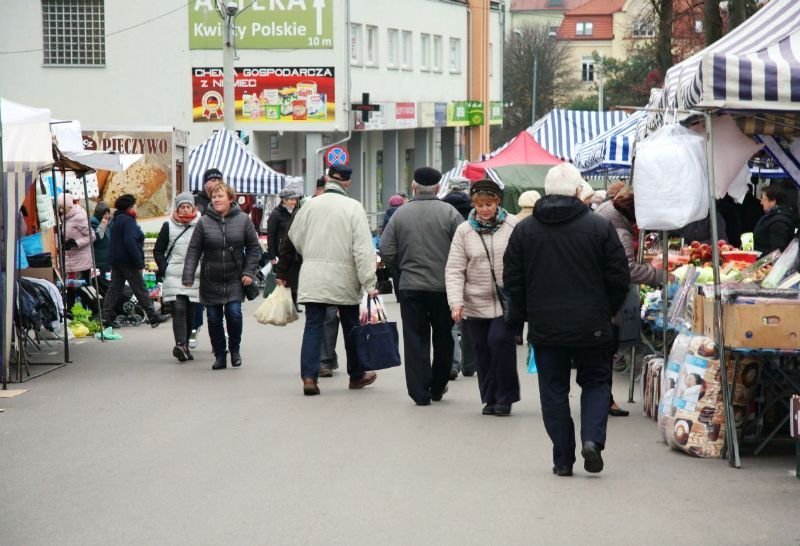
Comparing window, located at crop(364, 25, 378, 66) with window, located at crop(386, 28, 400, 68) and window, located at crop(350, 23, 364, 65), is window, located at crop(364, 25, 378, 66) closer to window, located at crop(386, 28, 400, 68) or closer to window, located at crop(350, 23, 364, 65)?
window, located at crop(350, 23, 364, 65)

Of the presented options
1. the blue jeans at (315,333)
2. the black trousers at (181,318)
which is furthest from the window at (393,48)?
the blue jeans at (315,333)

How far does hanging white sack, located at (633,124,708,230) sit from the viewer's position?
905cm

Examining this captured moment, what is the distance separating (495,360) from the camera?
10656 mm

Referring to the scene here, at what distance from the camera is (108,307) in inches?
762

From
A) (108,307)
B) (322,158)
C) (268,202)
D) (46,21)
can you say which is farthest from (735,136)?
(46,21)

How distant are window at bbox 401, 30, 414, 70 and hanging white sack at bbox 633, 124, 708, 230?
4644 centimetres

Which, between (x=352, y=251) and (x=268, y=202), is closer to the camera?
(x=352, y=251)

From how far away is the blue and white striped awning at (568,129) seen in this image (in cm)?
3066

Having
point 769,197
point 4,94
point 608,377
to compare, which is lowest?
point 608,377

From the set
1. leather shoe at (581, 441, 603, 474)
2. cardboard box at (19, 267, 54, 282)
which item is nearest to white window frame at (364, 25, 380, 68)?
cardboard box at (19, 267, 54, 282)

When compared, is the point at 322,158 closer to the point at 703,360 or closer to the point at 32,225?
the point at 32,225

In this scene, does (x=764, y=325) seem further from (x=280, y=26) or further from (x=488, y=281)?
(x=280, y=26)

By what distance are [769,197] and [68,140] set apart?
704 centimetres

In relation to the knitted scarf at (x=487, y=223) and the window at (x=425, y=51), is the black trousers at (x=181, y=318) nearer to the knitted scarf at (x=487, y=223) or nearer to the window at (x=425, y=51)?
the knitted scarf at (x=487, y=223)
